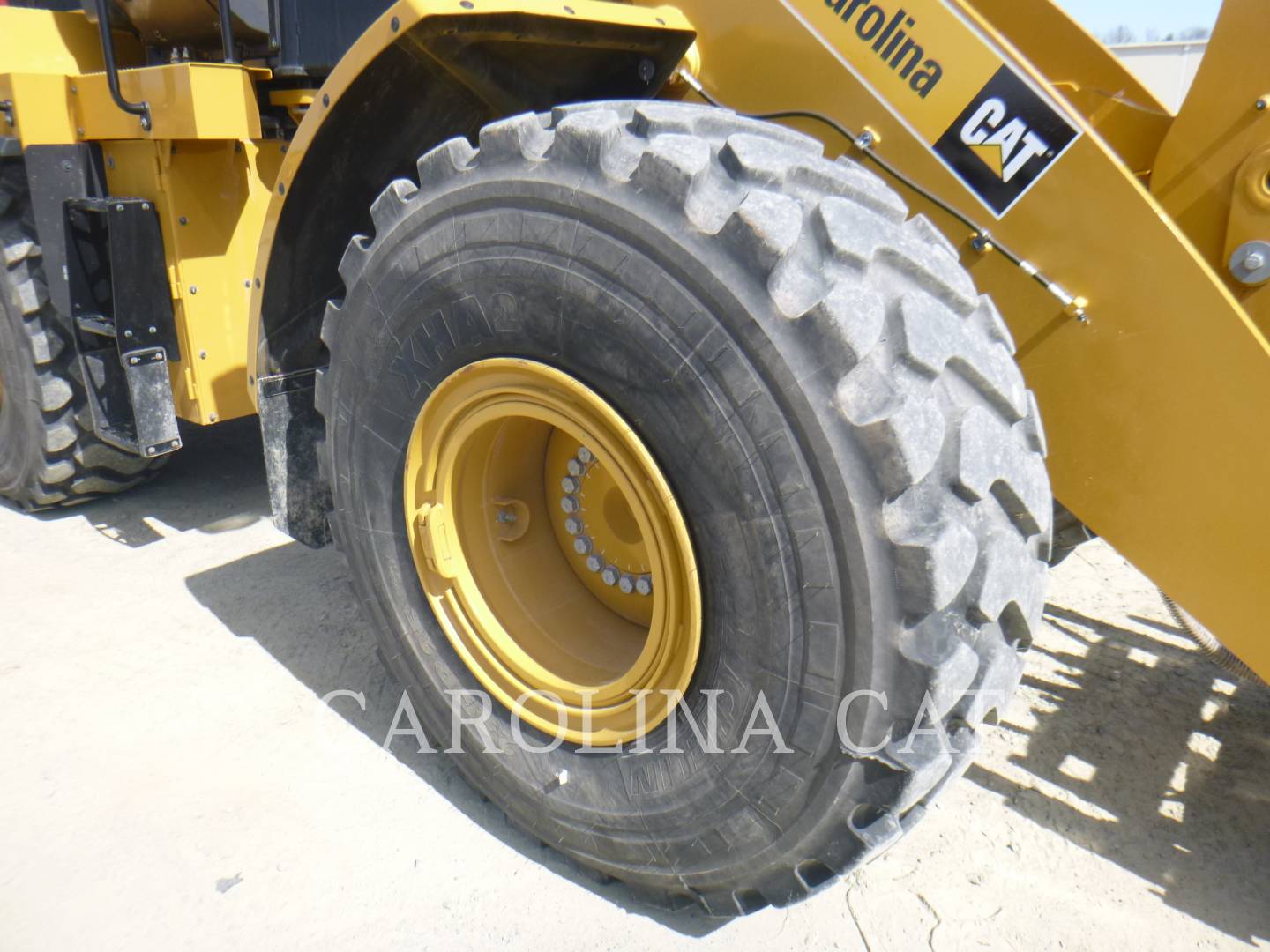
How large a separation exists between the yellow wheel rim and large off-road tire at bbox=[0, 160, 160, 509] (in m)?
2.33

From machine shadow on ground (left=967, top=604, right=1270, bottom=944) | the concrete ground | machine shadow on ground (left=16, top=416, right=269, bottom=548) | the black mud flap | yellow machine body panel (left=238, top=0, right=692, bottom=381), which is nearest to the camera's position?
yellow machine body panel (left=238, top=0, right=692, bottom=381)

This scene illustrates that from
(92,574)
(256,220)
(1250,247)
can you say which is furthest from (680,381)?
(92,574)

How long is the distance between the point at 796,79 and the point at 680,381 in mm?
837

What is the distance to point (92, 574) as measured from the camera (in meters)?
3.59

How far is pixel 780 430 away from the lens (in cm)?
158

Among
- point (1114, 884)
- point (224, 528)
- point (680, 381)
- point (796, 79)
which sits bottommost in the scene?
point (224, 528)

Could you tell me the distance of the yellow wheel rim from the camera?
1.90 metres

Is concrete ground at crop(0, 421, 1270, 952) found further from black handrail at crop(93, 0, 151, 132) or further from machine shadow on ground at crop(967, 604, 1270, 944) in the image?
black handrail at crop(93, 0, 151, 132)

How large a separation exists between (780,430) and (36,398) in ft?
10.9

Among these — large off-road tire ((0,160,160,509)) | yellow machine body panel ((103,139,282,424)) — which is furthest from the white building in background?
large off-road tire ((0,160,160,509))

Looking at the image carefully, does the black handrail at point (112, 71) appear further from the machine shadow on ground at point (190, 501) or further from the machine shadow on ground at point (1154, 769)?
the machine shadow on ground at point (1154, 769)

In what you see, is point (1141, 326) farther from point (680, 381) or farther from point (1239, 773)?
point (1239, 773)

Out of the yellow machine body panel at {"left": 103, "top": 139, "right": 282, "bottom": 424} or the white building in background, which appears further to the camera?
the white building in background

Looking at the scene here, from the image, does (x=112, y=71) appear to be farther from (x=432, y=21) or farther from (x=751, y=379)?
(x=751, y=379)
